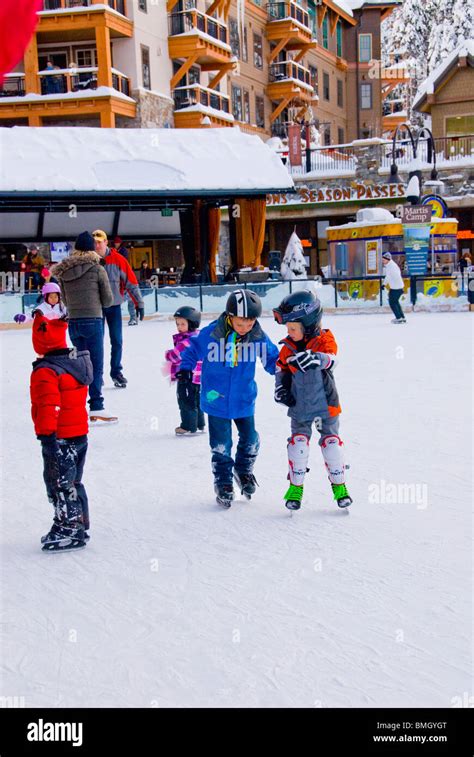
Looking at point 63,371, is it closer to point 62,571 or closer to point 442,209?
point 62,571

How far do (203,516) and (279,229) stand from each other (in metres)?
29.2

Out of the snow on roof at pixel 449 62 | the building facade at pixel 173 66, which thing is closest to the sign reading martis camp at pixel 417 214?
the building facade at pixel 173 66

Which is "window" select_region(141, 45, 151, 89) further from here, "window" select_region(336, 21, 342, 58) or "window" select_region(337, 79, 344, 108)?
"window" select_region(336, 21, 342, 58)

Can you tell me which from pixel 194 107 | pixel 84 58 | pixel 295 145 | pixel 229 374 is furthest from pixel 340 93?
pixel 229 374

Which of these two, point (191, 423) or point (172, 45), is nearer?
point (191, 423)

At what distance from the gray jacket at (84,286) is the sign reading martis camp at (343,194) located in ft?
75.5

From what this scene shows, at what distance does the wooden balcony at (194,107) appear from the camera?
28.5 meters

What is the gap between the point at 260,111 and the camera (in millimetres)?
35875

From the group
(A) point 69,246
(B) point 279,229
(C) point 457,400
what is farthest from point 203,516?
(B) point 279,229

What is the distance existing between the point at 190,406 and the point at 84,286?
50.1 inches

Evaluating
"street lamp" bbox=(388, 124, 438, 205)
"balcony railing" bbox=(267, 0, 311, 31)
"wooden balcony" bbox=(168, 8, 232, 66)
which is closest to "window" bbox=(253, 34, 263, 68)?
"balcony railing" bbox=(267, 0, 311, 31)

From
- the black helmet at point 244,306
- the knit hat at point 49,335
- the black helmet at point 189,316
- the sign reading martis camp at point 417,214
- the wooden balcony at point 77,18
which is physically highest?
the wooden balcony at point 77,18

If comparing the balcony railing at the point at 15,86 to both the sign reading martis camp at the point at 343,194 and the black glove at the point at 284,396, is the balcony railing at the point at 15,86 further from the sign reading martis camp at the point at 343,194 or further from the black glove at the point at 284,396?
the black glove at the point at 284,396
